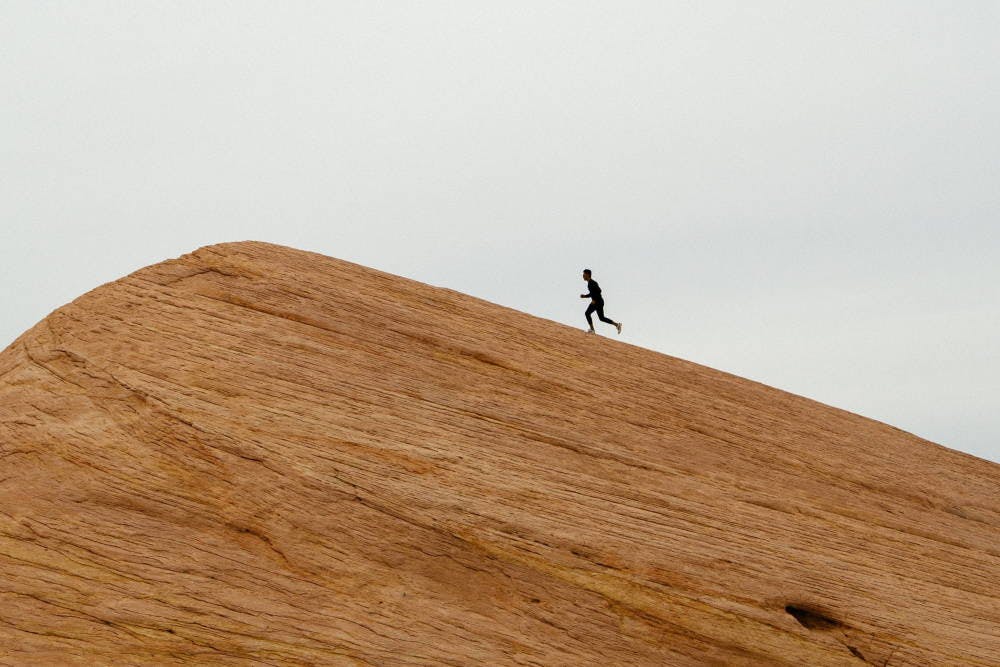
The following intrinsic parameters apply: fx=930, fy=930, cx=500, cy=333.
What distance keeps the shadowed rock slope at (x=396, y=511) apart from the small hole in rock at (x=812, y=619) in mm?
37

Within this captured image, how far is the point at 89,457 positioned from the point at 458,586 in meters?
6.27

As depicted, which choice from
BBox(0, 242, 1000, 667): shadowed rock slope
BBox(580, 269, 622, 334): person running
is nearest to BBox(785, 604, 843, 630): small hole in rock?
BBox(0, 242, 1000, 667): shadowed rock slope

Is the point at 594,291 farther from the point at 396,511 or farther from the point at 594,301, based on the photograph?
the point at 396,511

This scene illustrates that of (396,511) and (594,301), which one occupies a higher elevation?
(594,301)

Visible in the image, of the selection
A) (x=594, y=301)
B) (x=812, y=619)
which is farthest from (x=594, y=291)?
(x=812, y=619)

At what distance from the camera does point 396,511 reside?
48.9 ft

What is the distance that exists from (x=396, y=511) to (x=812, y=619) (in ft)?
23.6

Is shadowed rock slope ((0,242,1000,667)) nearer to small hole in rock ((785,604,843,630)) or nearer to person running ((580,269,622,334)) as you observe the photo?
small hole in rock ((785,604,843,630))

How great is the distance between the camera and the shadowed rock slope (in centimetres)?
1364

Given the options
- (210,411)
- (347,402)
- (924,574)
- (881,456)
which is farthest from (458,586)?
(881,456)

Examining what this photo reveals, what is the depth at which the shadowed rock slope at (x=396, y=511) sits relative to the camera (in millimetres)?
13641

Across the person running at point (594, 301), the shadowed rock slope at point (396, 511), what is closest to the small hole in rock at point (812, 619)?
the shadowed rock slope at point (396, 511)

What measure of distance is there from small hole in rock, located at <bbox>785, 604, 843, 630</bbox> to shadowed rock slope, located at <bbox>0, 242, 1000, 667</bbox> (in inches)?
1.5

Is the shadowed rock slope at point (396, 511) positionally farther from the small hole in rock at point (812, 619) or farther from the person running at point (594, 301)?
the person running at point (594, 301)
